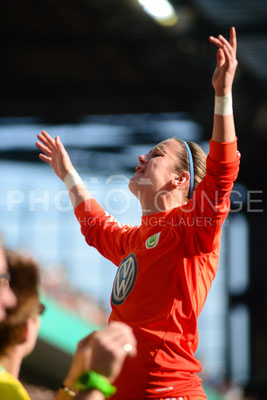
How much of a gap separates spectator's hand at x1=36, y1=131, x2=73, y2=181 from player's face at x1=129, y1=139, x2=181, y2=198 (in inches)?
16.5

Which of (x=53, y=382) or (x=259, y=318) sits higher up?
(x=259, y=318)

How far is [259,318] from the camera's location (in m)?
9.59

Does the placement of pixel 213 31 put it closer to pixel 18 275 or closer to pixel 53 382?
pixel 53 382

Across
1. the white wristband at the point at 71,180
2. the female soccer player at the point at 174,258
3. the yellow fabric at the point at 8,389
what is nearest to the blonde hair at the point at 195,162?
the female soccer player at the point at 174,258

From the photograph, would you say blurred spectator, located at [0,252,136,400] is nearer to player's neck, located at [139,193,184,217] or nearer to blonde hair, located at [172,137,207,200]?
player's neck, located at [139,193,184,217]

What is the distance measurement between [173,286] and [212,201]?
33 centimetres

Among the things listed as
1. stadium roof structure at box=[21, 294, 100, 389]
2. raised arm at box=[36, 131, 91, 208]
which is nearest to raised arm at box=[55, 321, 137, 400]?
raised arm at box=[36, 131, 91, 208]

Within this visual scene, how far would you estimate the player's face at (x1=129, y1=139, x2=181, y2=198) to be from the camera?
232 centimetres

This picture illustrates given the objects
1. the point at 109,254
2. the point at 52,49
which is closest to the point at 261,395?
the point at 52,49

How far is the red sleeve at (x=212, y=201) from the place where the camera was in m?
2.03

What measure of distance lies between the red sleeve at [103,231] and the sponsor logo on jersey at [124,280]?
0.17 m

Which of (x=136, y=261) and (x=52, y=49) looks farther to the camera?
(x=52, y=49)

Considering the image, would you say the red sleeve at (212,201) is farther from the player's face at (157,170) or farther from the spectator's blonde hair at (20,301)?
the spectator's blonde hair at (20,301)

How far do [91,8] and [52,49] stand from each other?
1367 mm
